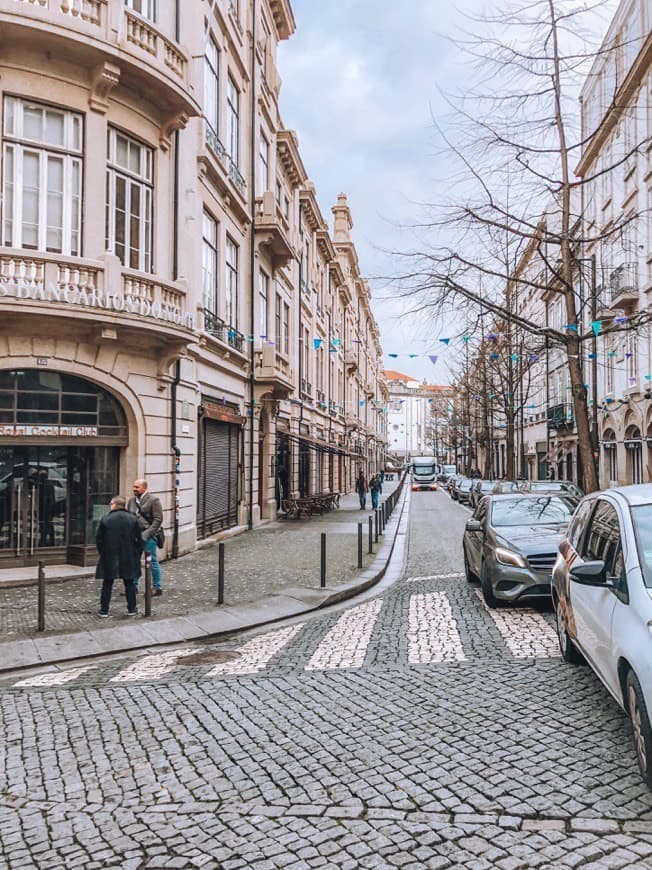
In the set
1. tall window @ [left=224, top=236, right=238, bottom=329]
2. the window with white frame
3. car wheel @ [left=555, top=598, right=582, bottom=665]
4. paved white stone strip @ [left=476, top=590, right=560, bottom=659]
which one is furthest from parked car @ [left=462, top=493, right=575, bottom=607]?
the window with white frame

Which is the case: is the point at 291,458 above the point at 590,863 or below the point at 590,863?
above

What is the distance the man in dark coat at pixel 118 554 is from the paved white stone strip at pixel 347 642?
2.73m

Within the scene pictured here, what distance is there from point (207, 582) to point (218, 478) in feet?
22.8

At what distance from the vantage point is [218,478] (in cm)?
1845

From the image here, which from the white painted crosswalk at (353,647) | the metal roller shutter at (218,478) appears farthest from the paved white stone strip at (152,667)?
the metal roller shutter at (218,478)

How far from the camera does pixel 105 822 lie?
148 inches

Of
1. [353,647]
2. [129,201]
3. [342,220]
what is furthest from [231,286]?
[342,220]

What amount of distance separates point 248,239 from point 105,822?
19681mm

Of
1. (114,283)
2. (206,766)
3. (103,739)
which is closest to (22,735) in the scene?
(103,739)

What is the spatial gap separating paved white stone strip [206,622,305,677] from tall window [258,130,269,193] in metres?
18.5

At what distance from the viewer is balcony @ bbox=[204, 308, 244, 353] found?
17.3m

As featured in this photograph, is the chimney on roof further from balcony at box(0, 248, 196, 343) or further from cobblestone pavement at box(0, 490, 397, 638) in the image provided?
balcony at box(0, 248, 196, 343)

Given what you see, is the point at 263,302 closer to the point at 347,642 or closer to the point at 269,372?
the point at 269,372

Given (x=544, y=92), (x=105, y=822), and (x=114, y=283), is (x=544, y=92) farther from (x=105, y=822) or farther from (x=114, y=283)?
(x=105, y=822)
